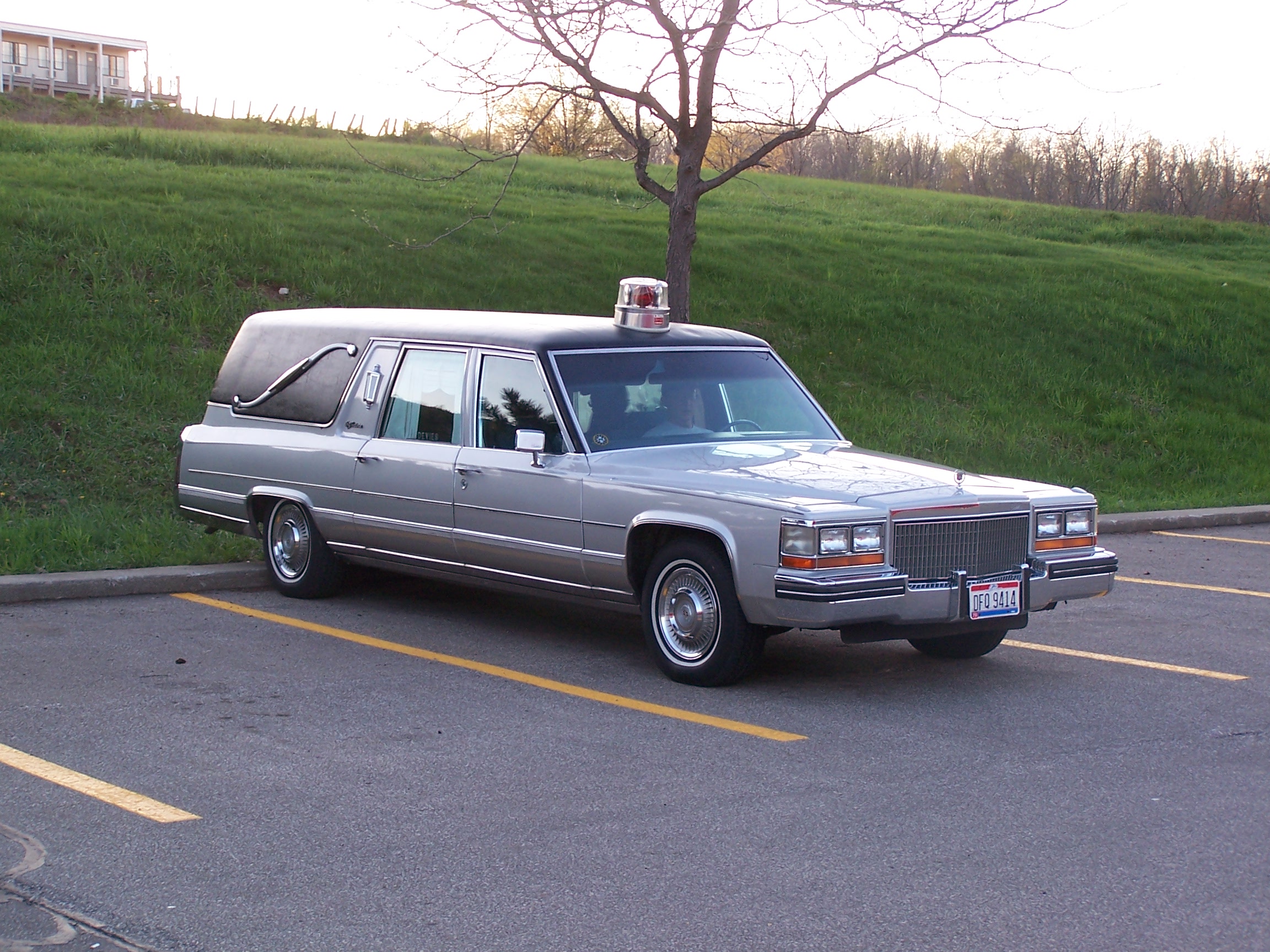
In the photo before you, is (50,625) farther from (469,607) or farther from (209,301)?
(209,301)

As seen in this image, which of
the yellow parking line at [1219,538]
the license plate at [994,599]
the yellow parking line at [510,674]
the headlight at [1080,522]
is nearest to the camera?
the yellow parking line at [510,674]

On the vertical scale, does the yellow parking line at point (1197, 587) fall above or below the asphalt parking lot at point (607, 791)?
below

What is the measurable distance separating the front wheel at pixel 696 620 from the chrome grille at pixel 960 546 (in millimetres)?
793

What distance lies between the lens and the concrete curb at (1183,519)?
12.5 meters

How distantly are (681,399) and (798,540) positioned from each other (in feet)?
5.64

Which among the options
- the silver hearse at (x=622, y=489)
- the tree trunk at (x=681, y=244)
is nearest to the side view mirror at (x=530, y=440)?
the silver hearse at (x=622, y=489)

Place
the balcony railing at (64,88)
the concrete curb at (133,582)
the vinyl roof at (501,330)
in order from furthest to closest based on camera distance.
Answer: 1. the balcony railing at (64,88)
2. the concrete curb at (133,582)
3. the vinyl roof at (501,330)

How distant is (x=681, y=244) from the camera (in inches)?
495

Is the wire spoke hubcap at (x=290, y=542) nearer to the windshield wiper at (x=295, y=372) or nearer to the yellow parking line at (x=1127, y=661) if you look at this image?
the windshield wiper at (x=295, y=372)

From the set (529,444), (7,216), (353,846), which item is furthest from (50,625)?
(7,216)

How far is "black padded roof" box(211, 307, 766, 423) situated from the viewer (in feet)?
24.8

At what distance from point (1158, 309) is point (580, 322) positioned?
17.6 metres

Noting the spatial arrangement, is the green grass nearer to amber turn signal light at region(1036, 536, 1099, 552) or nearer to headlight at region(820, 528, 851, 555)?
headlight at region(820, 528, 851, 555)

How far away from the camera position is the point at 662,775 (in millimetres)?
5172
